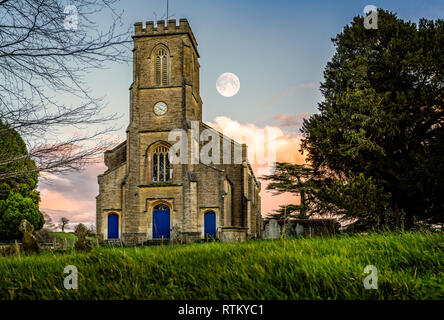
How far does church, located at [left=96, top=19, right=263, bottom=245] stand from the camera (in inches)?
1139

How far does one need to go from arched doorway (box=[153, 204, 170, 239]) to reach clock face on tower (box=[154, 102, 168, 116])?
286 inches

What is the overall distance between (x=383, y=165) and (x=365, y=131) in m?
2.08

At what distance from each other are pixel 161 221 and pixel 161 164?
170 inches

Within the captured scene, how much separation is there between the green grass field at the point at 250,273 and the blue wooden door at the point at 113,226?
22.7 metres

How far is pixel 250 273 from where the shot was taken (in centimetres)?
518

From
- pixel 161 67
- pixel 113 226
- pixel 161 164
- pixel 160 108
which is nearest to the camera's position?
pixel 113 226

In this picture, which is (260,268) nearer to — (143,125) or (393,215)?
(393,215)

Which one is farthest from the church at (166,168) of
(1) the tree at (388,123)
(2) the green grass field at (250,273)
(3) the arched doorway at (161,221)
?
(2) the green grass field at (250,273)

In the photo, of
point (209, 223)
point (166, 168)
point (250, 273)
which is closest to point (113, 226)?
point (166, 168)

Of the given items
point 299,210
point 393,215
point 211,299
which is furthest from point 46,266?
point 299,210

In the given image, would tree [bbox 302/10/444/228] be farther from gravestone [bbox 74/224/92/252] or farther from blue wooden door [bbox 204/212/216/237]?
gravestone [bbox 74/224/92/252]

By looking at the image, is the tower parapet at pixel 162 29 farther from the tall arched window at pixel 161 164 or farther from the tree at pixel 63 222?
the tree at pixel 63 222

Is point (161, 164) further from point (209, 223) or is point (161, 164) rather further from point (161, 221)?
point (209, 223)

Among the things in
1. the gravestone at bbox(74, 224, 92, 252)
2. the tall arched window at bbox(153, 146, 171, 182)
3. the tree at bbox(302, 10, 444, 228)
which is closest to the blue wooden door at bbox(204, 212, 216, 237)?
the tall arched window at bbox(153, 146, 171, 182)
